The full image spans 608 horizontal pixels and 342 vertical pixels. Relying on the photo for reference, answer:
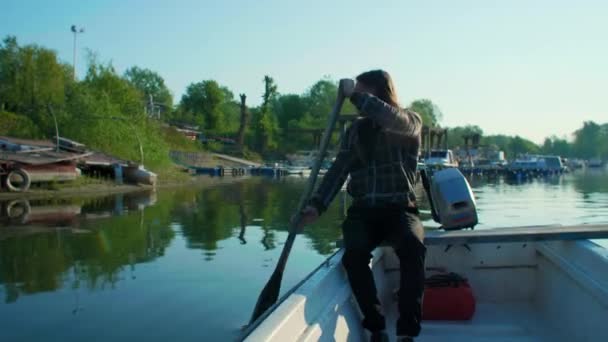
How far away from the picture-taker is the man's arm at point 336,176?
→ 3.86 m

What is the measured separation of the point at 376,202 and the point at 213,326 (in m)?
2.76

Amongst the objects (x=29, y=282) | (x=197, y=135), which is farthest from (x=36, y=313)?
(x=197, y=135)

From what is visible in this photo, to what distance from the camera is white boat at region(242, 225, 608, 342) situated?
9.50 feet

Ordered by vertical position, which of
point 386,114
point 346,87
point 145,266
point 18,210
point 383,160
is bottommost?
point 18,210

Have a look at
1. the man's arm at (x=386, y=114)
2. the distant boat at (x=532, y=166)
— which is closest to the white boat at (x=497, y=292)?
the man's arm at (x=386, y=114)

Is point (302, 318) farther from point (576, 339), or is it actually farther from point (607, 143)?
point (607, 143)

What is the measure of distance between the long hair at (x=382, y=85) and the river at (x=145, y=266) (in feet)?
9.15

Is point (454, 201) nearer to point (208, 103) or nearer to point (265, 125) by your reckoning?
point (265, 125)

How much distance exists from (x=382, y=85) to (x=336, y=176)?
69 cm

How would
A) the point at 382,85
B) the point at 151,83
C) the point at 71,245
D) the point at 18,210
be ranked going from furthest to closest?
1. the point at 151,83
2. the point at 18,210
3. the point at 71,245
4. the point at 382,85

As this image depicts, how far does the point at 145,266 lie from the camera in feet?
28.1

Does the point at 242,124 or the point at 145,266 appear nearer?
the point at 145,266

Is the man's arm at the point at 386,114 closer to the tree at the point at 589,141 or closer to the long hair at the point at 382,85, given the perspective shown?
the long hair at the point at 382,85

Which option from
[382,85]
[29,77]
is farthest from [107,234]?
[29,77]
